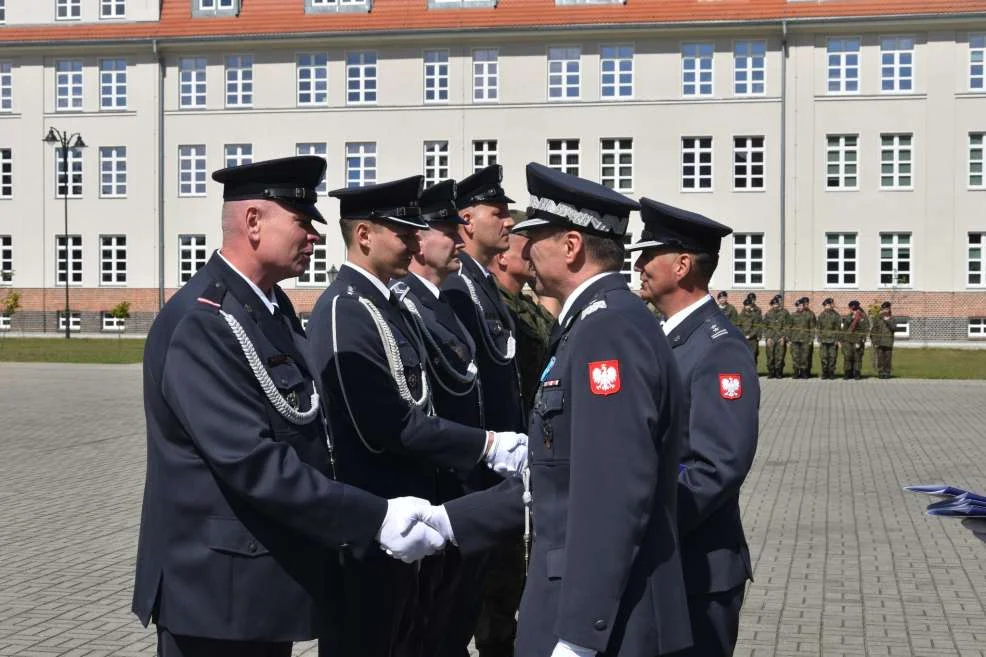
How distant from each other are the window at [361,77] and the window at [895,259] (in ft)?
64.9

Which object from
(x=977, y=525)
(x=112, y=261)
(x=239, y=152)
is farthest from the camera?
(x=112, y=261)

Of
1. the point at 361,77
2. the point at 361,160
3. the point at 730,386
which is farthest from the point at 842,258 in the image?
the point at 730,386

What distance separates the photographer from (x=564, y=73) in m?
50.4

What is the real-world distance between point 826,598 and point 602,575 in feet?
16.1

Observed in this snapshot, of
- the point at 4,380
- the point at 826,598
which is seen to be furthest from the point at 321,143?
the point at 826,598

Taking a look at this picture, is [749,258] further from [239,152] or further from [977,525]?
[977,525]

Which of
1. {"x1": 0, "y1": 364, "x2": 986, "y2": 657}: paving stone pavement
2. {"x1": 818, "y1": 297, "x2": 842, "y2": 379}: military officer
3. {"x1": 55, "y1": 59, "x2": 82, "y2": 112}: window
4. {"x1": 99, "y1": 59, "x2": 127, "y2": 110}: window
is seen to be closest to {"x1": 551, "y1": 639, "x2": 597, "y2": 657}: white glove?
{"x1": 0, "y1": 364, "x2": 986, "y2": 657}: paving stone pavement

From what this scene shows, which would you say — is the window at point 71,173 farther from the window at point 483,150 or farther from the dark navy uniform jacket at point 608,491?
the dark navy uniform jacket at point 608,491

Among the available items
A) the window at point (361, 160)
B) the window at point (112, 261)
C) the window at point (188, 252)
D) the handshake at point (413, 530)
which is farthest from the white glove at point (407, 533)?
the window at point (112, 261)

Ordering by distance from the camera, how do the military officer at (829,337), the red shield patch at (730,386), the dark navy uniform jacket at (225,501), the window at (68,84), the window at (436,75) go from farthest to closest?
1. the window at (68,84)
2. the window at (436,75)
3. the military officer at (829,337)
4. the red shield patch at (730,386)
5. the dark navy uniform jacket at (225,501)

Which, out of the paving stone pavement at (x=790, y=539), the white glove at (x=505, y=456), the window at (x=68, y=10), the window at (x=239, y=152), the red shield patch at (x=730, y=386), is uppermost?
the window at (x=68, y=10)

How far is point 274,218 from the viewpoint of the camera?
13.0 ft

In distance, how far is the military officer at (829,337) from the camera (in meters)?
30.8

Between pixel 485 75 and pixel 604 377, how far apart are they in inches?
1914
